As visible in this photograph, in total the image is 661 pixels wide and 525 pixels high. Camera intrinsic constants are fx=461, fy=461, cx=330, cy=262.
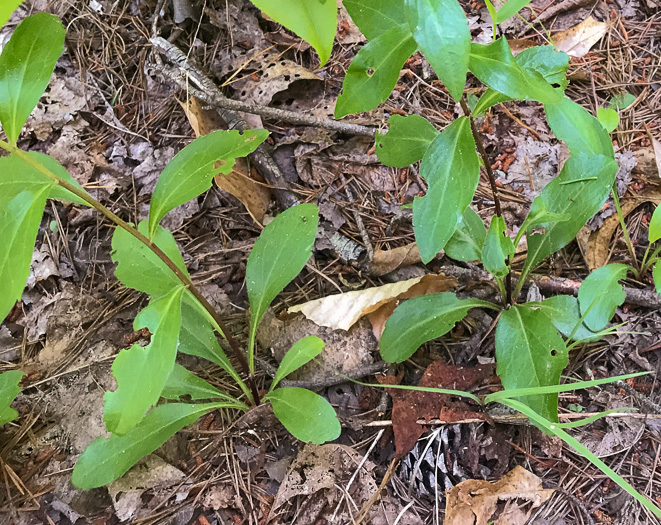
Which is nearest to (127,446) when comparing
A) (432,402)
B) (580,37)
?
(432,402)

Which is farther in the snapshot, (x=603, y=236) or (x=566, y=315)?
(x=603, y=236)

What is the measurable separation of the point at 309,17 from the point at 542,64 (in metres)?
0.73

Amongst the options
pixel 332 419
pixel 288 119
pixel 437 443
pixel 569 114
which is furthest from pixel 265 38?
pixel 437 443

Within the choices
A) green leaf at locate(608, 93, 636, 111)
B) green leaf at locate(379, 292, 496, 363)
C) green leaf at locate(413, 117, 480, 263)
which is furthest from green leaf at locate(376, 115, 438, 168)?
green leaf at locate(608, 93, 636, 111)

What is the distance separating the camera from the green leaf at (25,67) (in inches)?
42.5

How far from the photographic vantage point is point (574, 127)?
1.56 meters

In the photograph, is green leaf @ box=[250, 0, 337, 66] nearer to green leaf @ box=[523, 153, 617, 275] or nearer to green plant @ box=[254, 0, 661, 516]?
green plant @ box=[254, 0, 661, 516]

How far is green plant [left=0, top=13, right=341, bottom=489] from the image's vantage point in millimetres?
1070

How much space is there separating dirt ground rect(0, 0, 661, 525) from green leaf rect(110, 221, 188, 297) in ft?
1.20

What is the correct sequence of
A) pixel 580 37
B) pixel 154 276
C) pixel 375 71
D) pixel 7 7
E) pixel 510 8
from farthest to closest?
pixel 580 37
pixel 154 276
pixel 510 8
pixel 375 71
pixel 7 7

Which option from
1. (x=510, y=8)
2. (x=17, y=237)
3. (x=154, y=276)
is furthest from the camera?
(x=154, y=276)

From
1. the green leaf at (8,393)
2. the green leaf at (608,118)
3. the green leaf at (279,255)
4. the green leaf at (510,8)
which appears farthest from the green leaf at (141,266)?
the green leaf at (608,118)

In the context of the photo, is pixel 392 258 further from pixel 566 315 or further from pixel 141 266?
pixel 141 266

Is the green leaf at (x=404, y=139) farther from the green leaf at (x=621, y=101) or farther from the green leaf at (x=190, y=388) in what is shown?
the green leaf at (x=621, y=101)
